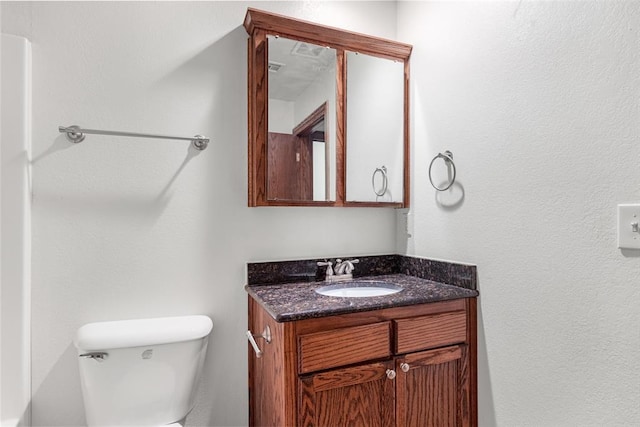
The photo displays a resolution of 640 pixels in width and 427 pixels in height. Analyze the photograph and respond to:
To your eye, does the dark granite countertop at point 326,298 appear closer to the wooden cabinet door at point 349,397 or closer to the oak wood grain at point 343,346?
the oak wood grain at point 343,346

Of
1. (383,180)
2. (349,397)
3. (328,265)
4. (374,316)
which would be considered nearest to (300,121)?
(383,180)

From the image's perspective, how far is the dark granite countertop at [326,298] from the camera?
1195 millimetres

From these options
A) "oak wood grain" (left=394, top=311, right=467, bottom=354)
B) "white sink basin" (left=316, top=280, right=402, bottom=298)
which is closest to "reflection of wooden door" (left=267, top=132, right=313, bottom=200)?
"white sink basin" (left=316, top=280, right=402, bottom=298)

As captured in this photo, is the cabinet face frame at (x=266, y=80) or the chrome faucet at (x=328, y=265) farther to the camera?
the chrome faucet at (x=328, y=265)

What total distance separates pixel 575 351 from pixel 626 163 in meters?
0.59

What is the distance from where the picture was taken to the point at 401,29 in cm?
194

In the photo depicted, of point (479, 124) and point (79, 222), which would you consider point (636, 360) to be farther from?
point (79, 222)

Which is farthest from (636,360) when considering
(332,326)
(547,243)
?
(332,326)

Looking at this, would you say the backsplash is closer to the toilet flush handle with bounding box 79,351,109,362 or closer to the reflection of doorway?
the reflection of doorway

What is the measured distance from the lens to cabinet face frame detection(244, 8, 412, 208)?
1570 millimetres

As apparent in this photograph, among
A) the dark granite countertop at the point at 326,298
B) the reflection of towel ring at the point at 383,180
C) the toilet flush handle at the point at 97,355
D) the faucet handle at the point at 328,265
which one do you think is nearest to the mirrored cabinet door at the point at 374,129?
the reflection of towel ring at the point at 383,180

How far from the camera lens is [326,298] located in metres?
1.36

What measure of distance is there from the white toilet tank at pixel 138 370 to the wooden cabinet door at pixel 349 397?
1.53 ft

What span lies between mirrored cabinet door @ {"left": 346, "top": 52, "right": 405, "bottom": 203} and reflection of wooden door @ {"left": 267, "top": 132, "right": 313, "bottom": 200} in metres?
0.21
